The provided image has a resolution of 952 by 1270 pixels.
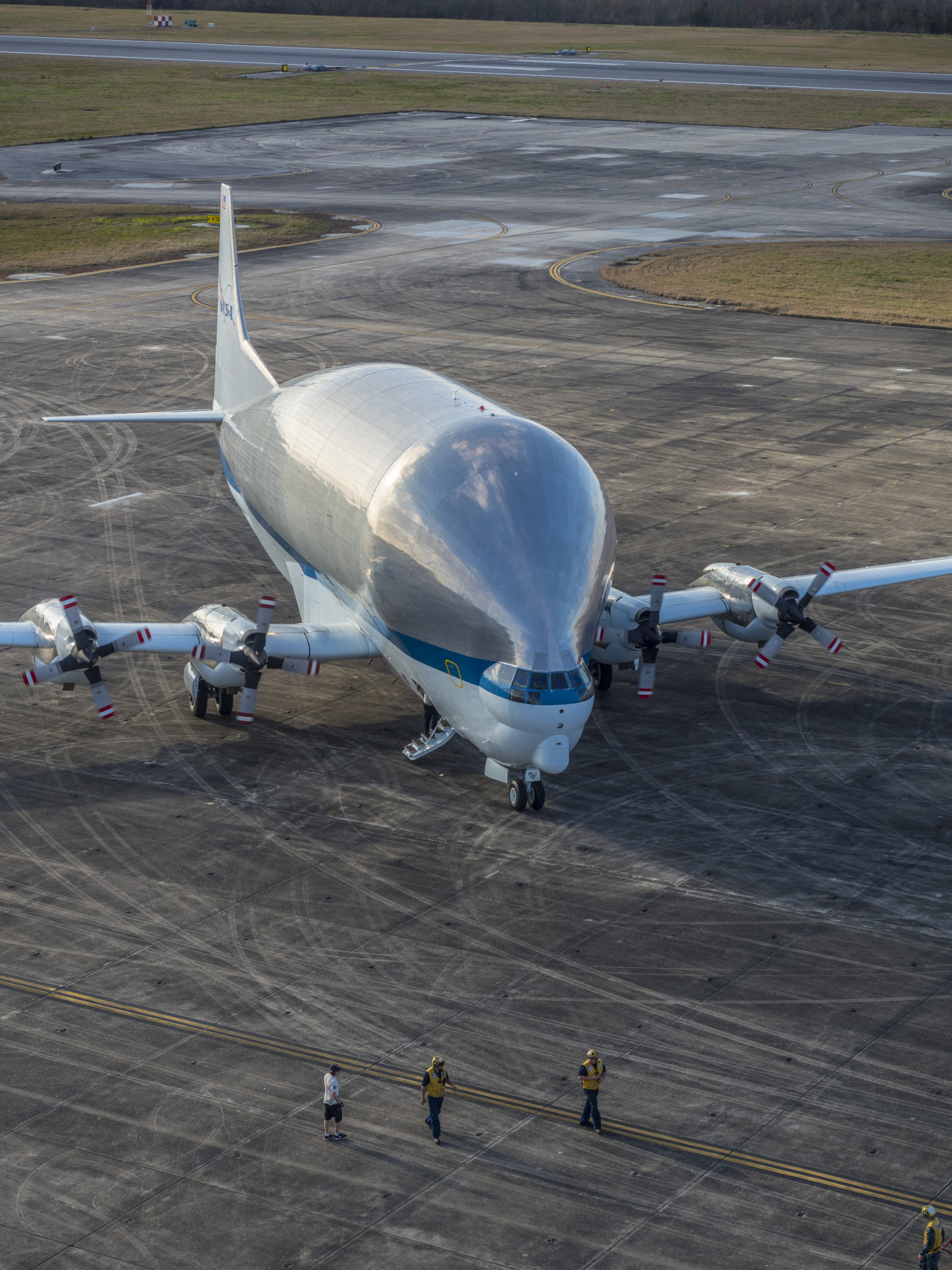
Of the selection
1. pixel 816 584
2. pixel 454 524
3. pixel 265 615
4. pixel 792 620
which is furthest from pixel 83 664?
pixel 816 584

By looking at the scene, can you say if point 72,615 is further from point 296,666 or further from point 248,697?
point 296,666

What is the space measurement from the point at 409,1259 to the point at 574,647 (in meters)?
13.5

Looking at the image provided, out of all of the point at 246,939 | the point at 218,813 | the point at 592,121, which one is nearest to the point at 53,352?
the point at 218,813

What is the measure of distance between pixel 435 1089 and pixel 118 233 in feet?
309

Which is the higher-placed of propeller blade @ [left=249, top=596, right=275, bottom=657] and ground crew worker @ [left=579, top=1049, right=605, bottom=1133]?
propeller blade @ [left=249, top=596, right=275, bottom=657]

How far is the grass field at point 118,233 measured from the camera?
10012 centimetres

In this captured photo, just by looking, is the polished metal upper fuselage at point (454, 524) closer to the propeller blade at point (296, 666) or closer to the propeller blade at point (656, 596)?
the propeller blade at point (296, 666)

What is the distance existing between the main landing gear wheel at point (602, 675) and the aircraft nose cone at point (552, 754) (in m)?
8.34

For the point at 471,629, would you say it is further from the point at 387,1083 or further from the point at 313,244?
the point at 313,244

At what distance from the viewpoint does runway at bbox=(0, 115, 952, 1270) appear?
74.9 feet

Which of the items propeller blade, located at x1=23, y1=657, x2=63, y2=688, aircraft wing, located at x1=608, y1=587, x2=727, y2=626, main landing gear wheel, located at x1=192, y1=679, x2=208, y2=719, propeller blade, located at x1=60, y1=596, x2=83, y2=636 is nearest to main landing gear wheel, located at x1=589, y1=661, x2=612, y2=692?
aircraft wing, located at x1=608, y1=587, x2=727, y2=626

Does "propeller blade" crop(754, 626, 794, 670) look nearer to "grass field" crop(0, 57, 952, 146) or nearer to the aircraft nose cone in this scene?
the aircraft nose cone

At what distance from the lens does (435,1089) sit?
23891 millimetres

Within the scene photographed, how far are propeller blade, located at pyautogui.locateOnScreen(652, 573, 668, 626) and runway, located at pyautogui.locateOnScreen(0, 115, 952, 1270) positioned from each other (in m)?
3.09
